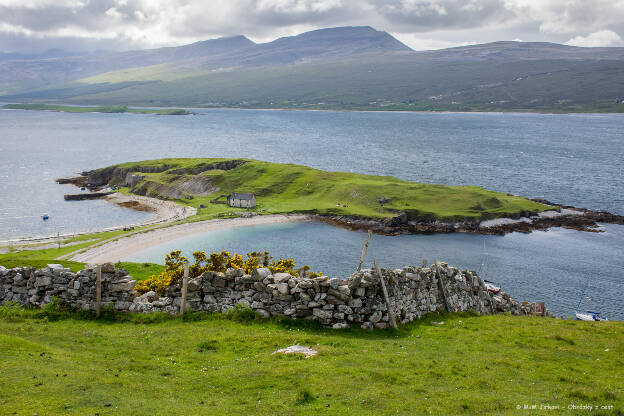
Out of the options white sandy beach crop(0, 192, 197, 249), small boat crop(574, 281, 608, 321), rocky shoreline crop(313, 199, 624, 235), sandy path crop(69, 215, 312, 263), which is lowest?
small boat crop(574, 281, 608, 321)

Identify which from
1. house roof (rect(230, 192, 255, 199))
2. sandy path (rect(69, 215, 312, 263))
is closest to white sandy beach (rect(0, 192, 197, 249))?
sandy path (rect(69, 215, 312, 263))

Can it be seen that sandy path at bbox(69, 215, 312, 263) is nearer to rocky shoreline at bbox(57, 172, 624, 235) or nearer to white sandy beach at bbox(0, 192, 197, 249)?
white sandy beach at bbox(0, 192, 197, 249)

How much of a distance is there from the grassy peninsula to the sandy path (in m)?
5.74

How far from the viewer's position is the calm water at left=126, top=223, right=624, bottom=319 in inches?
2717

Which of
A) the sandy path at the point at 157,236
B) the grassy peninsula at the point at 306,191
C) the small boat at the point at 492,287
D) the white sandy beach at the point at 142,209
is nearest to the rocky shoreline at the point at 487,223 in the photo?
the grassy peninsula at the point at 306,191

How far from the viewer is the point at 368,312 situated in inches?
876

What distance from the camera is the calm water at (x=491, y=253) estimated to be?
69000 millimetres

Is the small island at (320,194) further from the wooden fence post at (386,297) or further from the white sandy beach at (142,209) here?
the wooden fence post at (386,297)

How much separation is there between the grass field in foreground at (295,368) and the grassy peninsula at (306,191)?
80.9 m

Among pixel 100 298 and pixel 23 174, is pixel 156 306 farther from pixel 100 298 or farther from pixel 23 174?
pixel 23 174

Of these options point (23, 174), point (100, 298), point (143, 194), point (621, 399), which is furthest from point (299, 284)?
point (23, 174)

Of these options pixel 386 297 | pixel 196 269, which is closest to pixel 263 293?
pixel 386 297

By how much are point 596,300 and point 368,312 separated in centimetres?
6003

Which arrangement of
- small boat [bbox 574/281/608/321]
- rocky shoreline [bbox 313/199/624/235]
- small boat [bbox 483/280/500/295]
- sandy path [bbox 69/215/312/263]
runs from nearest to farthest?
small boat [bbox 574/281/608/321] < small boat [bbox 483/280/500/295] < sandy path [bbox 69/215/312/263] < rocky shoreline [bbox 313/199/624/235]
